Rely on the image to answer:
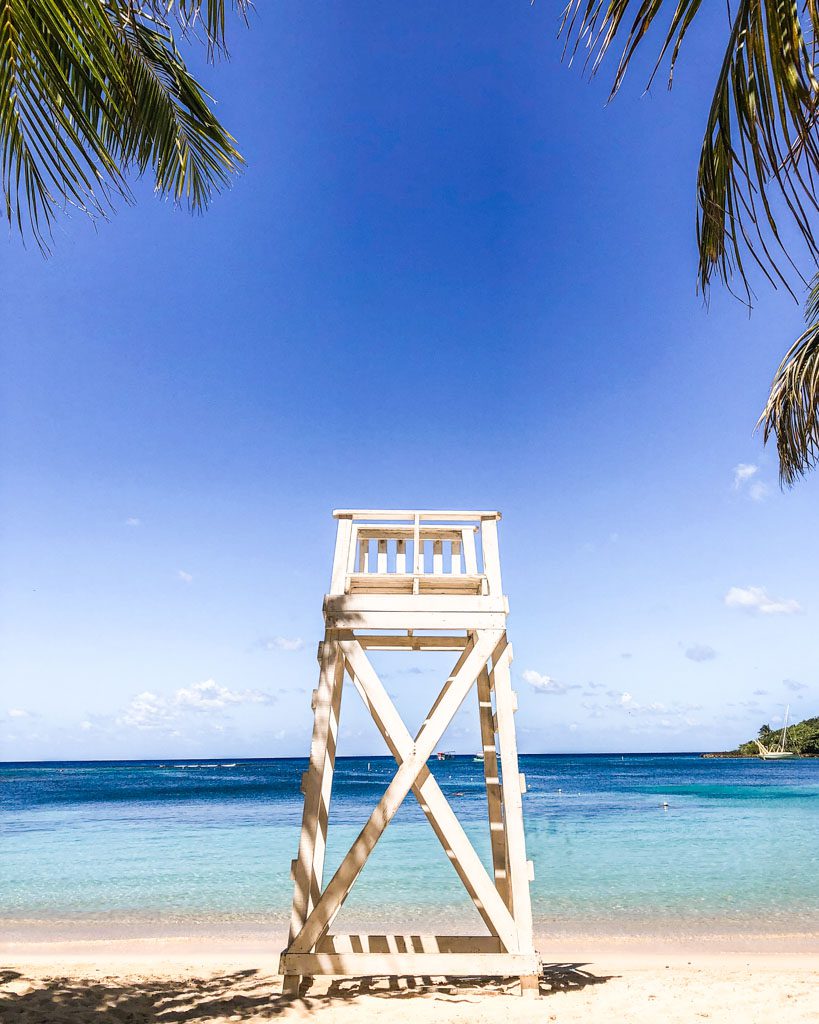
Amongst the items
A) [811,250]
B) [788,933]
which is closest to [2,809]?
[788,933]

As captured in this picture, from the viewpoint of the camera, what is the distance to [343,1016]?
5.37 m

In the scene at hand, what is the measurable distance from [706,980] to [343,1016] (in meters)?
3.76

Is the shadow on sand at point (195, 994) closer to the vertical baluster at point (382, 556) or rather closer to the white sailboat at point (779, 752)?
the vertical baluster at point (382, 556)

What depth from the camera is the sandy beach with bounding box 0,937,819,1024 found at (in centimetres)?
551

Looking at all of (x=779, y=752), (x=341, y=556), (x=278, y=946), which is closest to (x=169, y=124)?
(x=341, y=556)

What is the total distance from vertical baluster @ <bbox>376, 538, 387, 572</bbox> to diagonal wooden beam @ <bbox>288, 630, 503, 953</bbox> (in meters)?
1.10

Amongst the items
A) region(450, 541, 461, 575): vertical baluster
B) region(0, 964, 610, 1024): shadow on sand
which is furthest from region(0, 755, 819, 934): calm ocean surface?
region(450, 541, 461, 575): vertical baluster

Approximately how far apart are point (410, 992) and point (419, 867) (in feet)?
31.8

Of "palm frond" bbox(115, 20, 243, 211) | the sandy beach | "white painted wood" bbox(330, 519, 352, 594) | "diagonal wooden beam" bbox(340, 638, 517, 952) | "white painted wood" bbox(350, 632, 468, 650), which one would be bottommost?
the sandy beach

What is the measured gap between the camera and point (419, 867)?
15.2m

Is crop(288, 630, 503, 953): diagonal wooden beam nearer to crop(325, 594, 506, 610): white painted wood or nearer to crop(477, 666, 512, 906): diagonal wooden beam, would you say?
crop(325, 594, 506, 610): white painted wood

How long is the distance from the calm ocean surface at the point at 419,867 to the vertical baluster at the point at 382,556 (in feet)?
23.3

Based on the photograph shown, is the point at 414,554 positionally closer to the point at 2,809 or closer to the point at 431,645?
the point at 431,645

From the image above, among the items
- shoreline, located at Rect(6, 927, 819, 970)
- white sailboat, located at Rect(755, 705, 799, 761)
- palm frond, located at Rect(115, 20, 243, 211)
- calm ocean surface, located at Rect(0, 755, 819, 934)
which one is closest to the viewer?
palm frond, located at Rect(115, 20, 243, 211)
